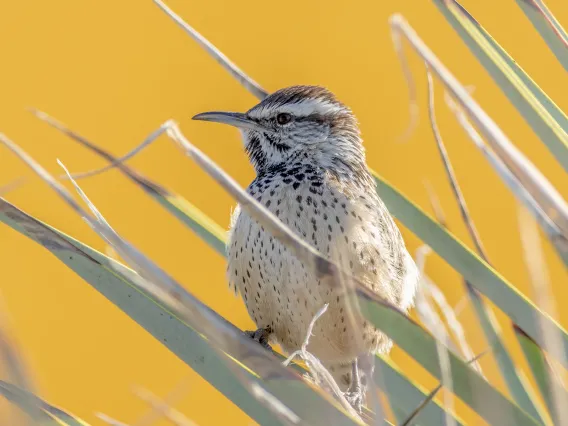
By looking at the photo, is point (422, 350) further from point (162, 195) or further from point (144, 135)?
point (144, 135)

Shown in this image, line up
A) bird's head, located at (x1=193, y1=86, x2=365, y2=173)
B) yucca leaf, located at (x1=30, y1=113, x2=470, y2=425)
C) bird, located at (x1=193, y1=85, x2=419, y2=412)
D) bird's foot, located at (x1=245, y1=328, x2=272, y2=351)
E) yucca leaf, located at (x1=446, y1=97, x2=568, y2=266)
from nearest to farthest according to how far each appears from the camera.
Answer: yucca leaf, located at (x1=446, y1=97, x2=568, y2=266) → yucca leaf, located at (x1=30, y1=113, x2=470, y2=425) → bird, located at (x1=193, y1=85, x2=419, y2=412) → bird's foot, located at (x1=245, y1=328, x2=272, y2=351) → bird's head, located at (x1=193, y1=86, x2=365, y2=173)

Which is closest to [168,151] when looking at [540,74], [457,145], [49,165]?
[49,165]

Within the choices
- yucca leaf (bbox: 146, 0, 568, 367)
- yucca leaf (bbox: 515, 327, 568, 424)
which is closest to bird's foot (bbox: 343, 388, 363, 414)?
yucca leaf (bbox: 146, 0, 568, 367)

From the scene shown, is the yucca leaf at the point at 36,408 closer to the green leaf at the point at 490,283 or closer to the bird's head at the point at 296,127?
the green leaf at the point at 490,283

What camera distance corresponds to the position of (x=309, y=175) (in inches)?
Answer: 90.6

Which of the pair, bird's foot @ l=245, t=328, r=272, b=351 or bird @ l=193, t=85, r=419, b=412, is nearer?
bird @ l=193, t=85, r=419, b=412

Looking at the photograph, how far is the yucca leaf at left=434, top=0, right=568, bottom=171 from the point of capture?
1.32 m

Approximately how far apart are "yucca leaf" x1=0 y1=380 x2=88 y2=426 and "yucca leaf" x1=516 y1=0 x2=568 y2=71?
80 centimetres

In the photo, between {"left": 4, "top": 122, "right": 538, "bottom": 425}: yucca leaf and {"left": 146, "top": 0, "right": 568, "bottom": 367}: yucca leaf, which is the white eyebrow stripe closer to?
{"left": 146, "top": 0, "right": 568, "bottom": 367}: yucca leaf

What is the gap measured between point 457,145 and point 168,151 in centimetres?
119

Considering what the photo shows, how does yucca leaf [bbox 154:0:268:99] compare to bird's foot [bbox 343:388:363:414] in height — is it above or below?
above

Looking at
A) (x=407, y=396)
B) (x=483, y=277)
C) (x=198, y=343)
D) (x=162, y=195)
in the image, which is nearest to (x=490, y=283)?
(x=483, y=277)

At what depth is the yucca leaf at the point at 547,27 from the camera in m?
1.40

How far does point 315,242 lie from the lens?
6.92 feet
